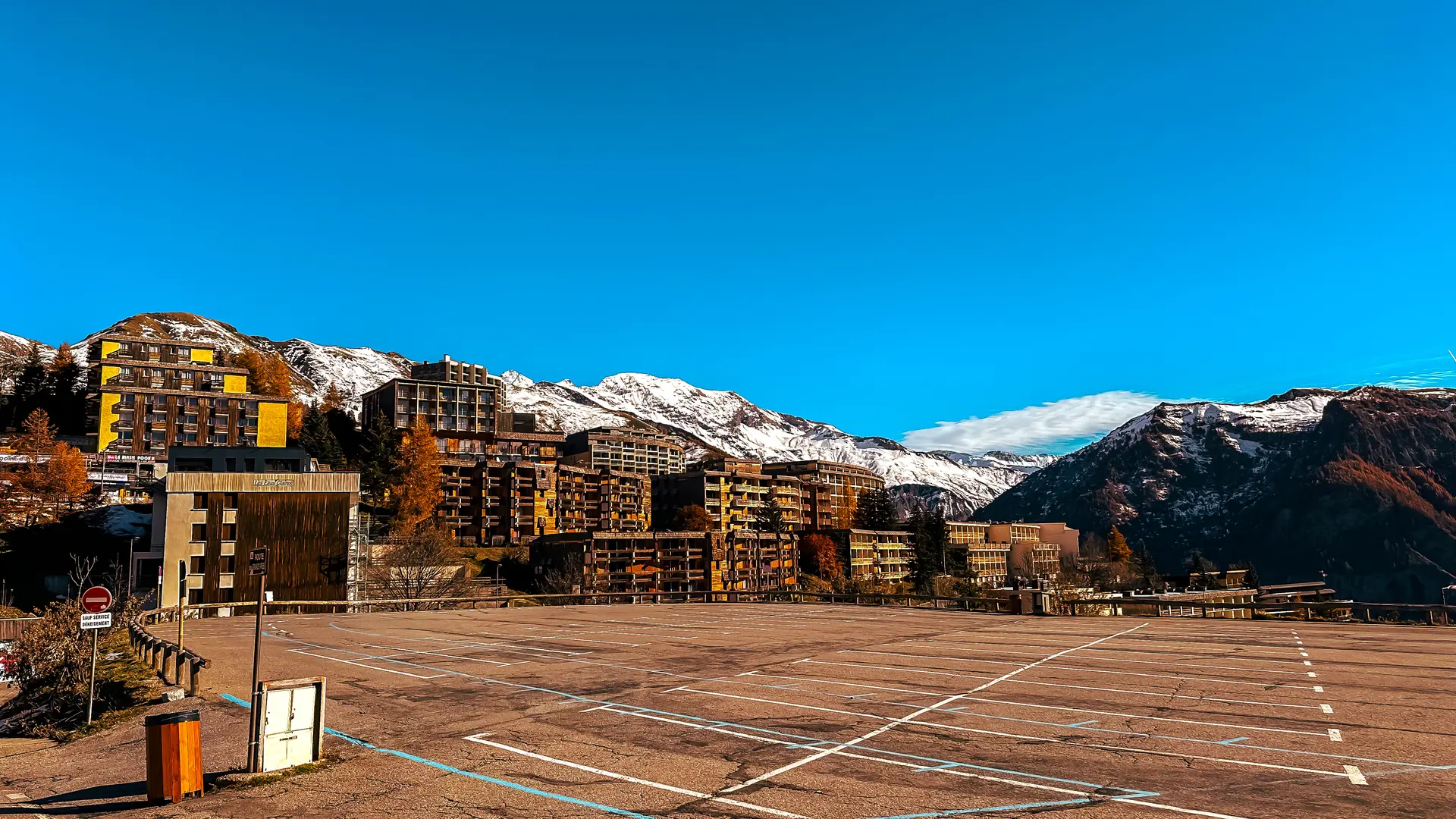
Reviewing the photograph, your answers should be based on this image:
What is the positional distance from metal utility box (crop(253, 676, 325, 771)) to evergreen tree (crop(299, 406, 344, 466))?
4568 inches

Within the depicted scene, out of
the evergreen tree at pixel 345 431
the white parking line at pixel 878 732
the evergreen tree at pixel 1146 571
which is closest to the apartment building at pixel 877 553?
the evergreen tree at pixel 1146 571

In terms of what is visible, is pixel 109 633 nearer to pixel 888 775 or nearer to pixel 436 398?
pixel 888 775

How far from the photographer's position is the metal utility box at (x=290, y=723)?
43.0 ft

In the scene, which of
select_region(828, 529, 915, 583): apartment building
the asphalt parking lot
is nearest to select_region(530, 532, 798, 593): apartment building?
select_region(828, 529, 915, 583): apartment building

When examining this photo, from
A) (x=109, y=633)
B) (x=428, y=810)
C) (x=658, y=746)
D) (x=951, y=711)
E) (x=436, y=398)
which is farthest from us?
(x=436, y=398)

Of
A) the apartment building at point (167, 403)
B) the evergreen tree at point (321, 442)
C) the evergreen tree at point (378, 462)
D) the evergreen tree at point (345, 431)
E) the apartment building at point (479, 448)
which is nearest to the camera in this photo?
the evergreen tree at point (378, 462)

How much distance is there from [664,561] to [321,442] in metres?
53.0

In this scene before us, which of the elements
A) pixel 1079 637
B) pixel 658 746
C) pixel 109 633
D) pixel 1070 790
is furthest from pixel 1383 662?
pixel 109 633

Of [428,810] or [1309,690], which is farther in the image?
[1309,690]

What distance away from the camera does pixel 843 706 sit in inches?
718

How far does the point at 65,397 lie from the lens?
144 m

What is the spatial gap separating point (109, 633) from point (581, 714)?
3141 centimetres

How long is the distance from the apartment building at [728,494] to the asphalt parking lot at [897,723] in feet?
376

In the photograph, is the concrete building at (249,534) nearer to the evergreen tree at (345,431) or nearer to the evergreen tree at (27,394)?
the evergreen tree at (345,431)
